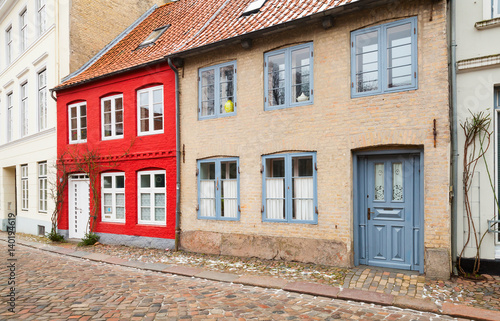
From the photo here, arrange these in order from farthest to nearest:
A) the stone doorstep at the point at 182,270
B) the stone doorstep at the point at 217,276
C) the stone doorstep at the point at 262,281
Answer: the stone doorstep at the point at 182,270 < the stone doorstep at the point at 217,276 < the stone doorstep at the point at 262,281

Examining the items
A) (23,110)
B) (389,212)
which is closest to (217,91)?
(389,212)

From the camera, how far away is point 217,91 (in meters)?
A: 9.80

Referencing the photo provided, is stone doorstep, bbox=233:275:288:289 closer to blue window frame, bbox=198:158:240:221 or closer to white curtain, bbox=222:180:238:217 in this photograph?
blue window frame, bbox=198:158:240:221

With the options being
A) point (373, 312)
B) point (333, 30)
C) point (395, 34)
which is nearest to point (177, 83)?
point (333, 30)

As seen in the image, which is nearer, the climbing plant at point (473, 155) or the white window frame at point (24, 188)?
the climbing plant at point (473, 155)

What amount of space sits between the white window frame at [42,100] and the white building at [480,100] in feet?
50.8

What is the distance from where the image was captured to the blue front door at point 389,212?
723 centimetres

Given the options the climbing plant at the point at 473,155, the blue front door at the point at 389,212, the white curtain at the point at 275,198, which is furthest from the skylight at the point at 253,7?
the climbing plant at the point at 473,155

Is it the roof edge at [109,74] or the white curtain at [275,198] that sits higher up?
the roof edge at [109,74]

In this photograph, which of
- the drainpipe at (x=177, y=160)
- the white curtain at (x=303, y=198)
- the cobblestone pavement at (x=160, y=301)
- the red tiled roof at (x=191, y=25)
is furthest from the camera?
the drainpipe at (x=177, y=160)

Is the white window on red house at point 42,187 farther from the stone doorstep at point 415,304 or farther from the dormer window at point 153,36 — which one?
the stone doorstep at point 415,304

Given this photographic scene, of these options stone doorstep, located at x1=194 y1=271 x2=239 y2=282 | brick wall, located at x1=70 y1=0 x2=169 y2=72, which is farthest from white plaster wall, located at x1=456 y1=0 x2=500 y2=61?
brick wall, located at x1=70 y1=0 x2=169 y2=72

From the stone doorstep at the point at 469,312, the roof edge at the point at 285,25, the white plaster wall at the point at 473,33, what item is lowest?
the stone doorstep at the point at 469,312

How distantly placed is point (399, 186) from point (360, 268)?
1.90 metres
